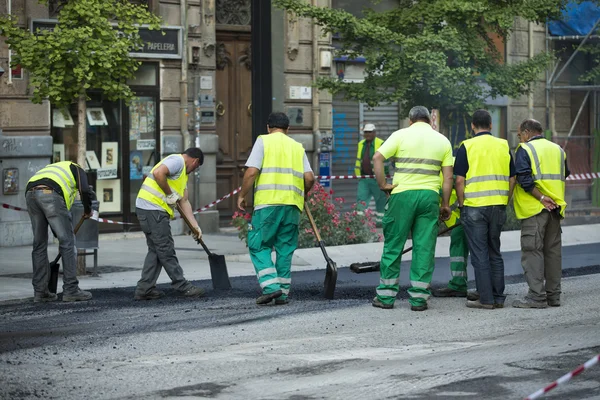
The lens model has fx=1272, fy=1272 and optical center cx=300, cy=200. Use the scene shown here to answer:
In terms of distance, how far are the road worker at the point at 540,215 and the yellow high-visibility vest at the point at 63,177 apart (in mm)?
4333

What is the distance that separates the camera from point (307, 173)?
12016 mm

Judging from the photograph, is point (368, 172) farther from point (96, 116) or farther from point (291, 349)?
point (291, 349)

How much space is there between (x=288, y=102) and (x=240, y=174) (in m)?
1.68

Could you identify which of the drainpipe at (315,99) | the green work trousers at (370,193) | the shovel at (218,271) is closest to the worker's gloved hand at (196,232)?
the shovel at (218,271)

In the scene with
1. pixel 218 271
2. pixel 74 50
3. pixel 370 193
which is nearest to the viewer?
pixel 218 271

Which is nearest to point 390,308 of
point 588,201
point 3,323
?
point 3,323

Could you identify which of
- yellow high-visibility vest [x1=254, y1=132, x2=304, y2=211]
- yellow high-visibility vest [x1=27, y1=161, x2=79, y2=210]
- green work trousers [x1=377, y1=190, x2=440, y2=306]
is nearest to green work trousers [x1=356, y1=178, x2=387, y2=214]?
yellow high-visibility vest [x1=27, y1=161, x2=79, y2=210]

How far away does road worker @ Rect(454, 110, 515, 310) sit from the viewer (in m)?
11.5

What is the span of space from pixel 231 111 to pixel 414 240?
11.7 metres

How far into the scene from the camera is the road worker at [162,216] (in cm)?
1234

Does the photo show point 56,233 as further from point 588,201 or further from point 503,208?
point 588,201

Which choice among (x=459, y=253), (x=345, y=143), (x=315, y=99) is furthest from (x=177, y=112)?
(x=459, y=253)

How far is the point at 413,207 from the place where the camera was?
11305mm

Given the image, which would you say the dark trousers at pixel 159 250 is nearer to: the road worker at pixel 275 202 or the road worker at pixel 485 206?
the road worker at pixel 275 202
